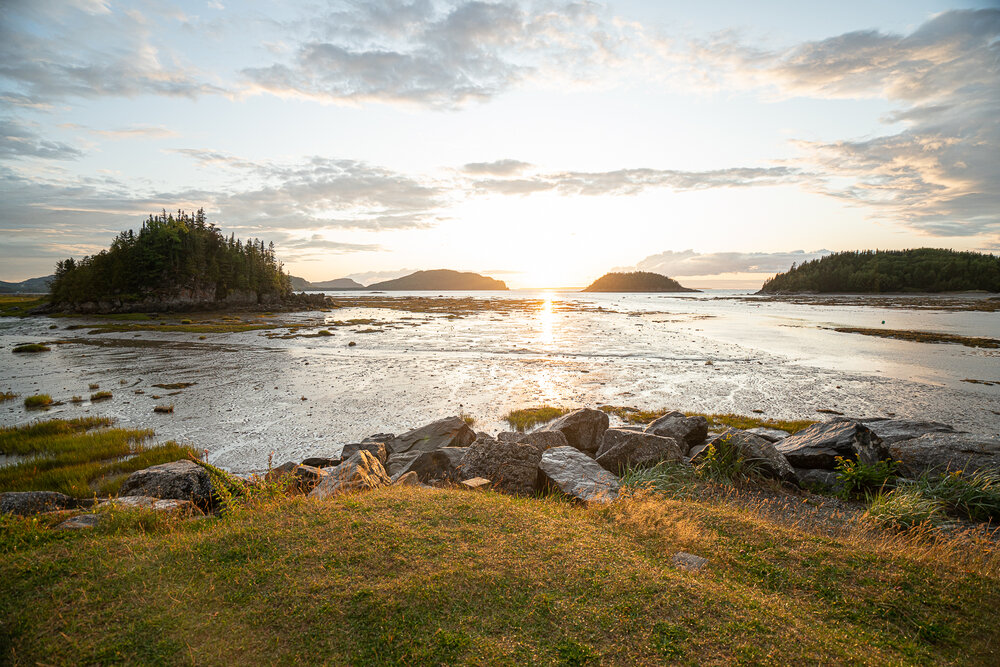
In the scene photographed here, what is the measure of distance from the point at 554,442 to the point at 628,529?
629cm

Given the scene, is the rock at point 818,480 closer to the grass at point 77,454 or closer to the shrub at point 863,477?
the shrub at point 863,477

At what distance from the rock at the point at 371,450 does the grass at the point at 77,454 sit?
562cm

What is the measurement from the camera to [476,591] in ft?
20.4

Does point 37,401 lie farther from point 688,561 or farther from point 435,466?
point 688,561

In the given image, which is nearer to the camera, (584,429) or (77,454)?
(584,429)

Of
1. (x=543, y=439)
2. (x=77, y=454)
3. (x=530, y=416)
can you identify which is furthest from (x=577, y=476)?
(x=77, y=454)

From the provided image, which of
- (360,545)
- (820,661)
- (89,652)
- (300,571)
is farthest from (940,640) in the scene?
(89,652)

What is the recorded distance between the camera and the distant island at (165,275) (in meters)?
102

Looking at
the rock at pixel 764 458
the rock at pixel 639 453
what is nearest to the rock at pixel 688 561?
the rock at pixel 639 453

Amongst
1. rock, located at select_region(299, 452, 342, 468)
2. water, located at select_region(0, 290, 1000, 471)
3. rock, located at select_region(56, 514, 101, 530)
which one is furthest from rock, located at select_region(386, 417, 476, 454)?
rock, located at select_region(56, 514, 101, 530)

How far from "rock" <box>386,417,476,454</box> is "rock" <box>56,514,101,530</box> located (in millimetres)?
8009

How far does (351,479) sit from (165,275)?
127m

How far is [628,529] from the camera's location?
346 inches

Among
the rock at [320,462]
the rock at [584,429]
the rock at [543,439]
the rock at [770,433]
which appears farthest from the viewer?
the rock at [770,433]
